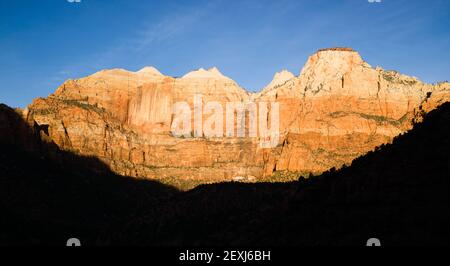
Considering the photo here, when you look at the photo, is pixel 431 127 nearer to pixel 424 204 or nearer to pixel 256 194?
pixel 424 204

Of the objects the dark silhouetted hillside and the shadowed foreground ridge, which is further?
the shadowed foreground ridge

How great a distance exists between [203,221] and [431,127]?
45039 mm

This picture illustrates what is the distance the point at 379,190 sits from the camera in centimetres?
9219

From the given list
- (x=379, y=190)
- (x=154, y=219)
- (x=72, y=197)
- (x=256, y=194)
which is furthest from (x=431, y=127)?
(x=72, y=197)

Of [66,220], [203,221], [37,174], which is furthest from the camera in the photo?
[37,174]

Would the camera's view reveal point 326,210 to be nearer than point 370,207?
No

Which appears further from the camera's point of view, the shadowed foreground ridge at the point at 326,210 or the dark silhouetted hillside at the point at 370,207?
the shadowed foreground ridge at the point at 326,210

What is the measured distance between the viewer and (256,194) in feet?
449

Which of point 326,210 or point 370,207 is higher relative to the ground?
point 370,207
